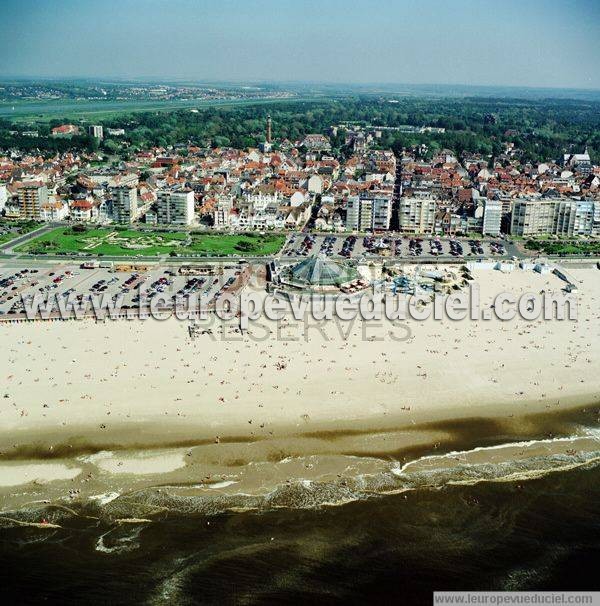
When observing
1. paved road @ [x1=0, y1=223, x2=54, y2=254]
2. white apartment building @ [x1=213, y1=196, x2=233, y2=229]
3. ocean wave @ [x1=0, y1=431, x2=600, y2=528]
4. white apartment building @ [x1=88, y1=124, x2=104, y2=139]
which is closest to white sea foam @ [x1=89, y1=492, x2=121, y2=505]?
ocean wave @ [x1=0, y1=431, x2=600, y2=528]

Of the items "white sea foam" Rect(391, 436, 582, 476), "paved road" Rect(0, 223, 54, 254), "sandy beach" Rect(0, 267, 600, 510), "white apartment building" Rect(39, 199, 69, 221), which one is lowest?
"white sea foam" Rect(391, 436, 582, 476)

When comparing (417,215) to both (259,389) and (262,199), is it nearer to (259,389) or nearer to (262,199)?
(262,199)

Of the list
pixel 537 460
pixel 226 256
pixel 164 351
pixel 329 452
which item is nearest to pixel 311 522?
pixel 329 452

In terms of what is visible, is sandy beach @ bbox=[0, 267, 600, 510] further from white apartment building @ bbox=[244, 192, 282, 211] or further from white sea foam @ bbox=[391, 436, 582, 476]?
white apartment building @ bbox=[244, 192, 282, 211]

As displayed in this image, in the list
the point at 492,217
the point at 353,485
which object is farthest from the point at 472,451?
the point at 492,217

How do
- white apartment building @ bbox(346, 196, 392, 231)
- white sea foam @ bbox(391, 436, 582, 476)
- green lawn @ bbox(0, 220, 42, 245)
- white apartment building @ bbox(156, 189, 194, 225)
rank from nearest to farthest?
white sea foam @ bbox(391, 436, 582, 476) → green lawn @ bbox(0, 220, 42, 245) → white apartment building @ bbox(346, 196, 392, 231) → white apartment building @ bbox(156, 189, 194, 225)

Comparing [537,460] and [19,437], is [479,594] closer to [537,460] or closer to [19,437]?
[537,460]
